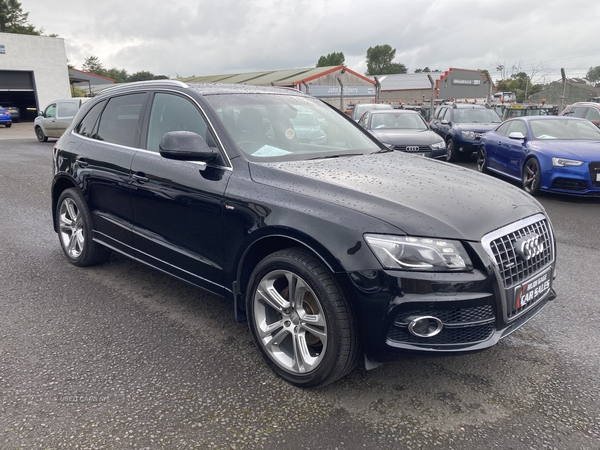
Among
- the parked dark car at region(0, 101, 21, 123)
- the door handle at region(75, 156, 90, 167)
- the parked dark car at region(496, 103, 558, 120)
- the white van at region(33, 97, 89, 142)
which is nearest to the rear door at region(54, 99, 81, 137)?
the white van at region(33, 97, 89, 142)

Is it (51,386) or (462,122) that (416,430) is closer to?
(51,386)

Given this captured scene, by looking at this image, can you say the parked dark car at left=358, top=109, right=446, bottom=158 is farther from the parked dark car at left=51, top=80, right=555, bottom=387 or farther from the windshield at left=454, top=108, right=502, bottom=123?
the parked dark car at left=51, top=80, right=555, bottom=387

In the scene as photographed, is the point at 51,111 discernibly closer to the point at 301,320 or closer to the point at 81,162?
the point at 81,162

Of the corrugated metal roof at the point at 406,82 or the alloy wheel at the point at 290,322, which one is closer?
the alloy wheel at the point at 290,322

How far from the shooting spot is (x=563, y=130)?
9.14 m

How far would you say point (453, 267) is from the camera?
2.55 metres

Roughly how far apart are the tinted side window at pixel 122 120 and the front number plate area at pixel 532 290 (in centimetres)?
305

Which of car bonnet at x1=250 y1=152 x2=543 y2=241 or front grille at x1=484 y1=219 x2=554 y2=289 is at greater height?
car bonnet at x1=250 y1=152 x2=543 y2=241

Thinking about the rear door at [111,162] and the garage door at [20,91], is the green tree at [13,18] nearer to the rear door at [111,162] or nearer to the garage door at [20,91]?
the garage door at [20,91]

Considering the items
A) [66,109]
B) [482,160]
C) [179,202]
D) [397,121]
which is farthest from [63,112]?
[179,202]

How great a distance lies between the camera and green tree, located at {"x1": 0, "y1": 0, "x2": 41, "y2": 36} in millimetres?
65062

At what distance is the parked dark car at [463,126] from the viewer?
13172 millimetres

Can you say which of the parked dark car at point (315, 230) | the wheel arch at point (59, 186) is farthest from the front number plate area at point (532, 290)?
the wheel arch at point (59, 186)

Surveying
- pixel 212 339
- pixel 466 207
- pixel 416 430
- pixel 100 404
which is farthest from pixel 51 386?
pixel 466 207
